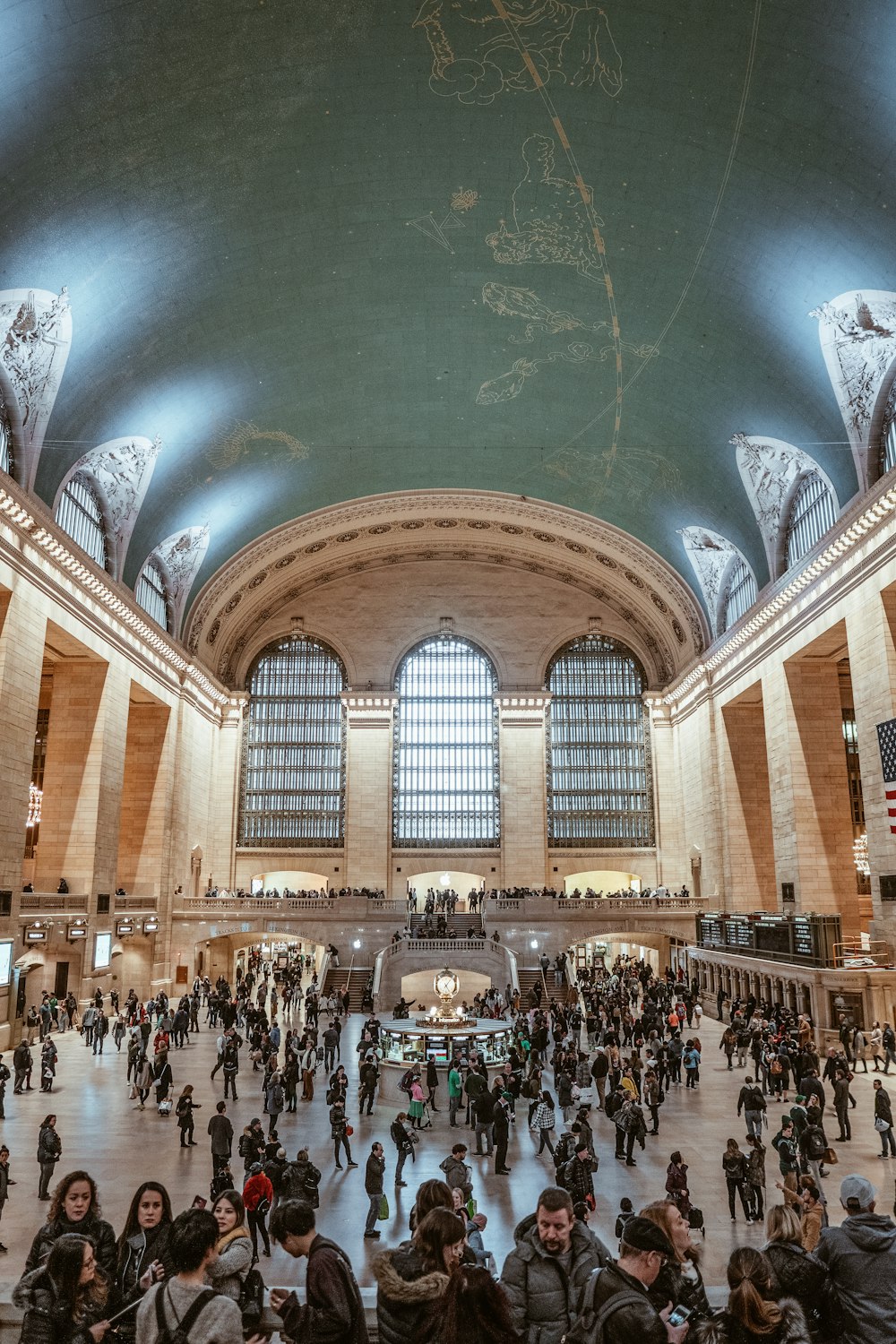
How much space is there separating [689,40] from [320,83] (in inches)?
242

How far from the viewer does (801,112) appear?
1606 centimetres

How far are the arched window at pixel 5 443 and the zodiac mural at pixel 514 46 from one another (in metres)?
10.6

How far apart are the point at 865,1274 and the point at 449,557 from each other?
37.7 m

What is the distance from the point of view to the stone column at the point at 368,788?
126ft

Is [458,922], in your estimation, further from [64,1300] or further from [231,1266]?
[64,1300]

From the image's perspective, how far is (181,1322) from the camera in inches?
128

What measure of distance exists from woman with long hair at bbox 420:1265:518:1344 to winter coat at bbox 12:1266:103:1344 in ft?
4.45

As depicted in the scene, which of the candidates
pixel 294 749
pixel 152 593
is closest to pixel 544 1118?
pixel 152 593

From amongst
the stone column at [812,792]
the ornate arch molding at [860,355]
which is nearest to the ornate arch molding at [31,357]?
the ornate arch molding at [860,355]

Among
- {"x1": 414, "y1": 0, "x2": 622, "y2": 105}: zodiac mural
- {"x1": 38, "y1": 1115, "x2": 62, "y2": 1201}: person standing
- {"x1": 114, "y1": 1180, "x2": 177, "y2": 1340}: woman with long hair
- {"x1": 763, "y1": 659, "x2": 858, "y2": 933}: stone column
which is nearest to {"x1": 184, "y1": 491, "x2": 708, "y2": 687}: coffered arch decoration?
{"x1": 763, "y1": 659, "x2": 858, "y2": 933}: stone column

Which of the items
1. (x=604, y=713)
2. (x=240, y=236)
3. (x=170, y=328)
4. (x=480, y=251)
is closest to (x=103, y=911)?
(x=170, y=328)

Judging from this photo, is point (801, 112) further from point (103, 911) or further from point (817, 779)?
point (103, 911)

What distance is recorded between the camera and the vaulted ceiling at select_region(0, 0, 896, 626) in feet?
50.5

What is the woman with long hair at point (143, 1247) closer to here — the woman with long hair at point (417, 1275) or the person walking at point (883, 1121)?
the woman with long hair at point (417, 1275)
